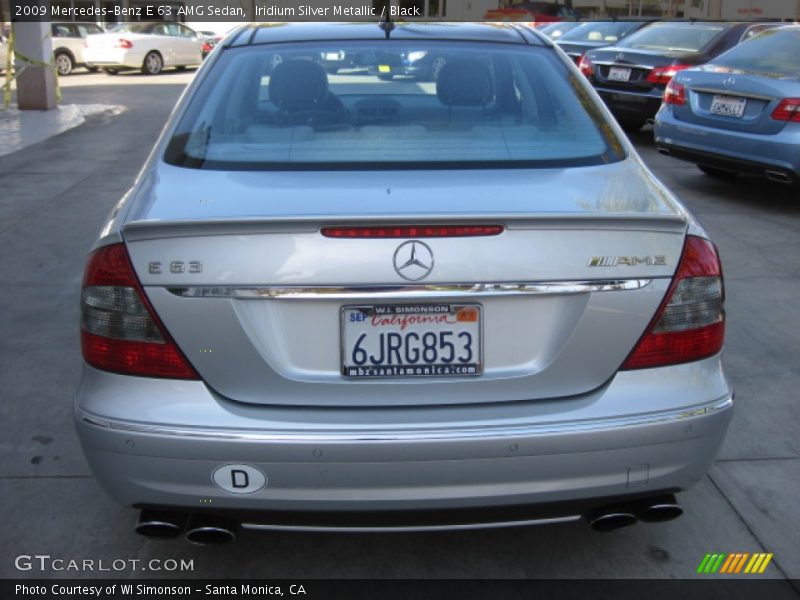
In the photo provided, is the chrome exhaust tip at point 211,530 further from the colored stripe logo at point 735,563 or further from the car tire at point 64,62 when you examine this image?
the car tire at point 64,62

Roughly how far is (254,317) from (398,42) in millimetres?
1528

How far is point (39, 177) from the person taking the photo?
355 inches

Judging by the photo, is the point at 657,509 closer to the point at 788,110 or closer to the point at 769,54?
the point at 788,110

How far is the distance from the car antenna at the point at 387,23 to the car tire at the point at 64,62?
2244cm

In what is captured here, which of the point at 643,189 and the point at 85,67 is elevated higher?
the point at 643,189

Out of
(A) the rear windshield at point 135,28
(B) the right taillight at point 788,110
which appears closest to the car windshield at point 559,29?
(B) the right taillight at point 788,110

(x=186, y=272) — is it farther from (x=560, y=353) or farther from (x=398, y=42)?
(x=398, y=42)

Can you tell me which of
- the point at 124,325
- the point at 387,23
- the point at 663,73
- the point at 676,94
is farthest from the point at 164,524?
the point at 663,73

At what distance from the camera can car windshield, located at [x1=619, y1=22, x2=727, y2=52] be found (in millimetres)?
11703

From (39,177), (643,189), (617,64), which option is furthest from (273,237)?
(617,64)

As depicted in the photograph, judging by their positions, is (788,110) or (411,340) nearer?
(411,340)

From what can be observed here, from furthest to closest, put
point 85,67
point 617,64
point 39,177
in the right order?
point 85,67 → point 617,64 → point 39,177

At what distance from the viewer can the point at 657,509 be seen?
255 cm

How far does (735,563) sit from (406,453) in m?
1.32
